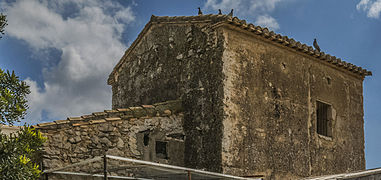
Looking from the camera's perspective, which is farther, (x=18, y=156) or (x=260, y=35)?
(x=260, y=35)

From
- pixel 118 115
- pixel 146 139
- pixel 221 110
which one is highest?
pixel 221 110

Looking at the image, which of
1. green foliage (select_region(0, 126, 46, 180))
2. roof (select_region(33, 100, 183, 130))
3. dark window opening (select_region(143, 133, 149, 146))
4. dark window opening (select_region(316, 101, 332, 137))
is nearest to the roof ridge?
dark window opening (select_region(316, 101, 332, 137))

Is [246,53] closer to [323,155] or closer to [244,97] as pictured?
[244,97]

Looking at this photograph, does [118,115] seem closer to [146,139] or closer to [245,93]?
[146,139]

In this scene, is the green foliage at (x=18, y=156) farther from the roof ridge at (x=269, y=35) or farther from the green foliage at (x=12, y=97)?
the roof ridge at (x=269, y=35)

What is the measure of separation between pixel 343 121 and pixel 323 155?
1.58 meters

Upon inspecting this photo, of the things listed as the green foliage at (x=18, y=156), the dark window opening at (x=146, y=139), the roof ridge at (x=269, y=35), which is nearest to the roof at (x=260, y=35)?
the roof ridge at (x=269, y=35)

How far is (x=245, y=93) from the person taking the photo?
8789mm

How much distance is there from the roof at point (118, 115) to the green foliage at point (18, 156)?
6.21ft

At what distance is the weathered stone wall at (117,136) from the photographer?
23.8ft

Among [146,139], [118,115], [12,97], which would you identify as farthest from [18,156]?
[146,139]

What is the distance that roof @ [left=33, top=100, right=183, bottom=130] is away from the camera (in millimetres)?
7385

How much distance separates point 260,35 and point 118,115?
3.63 meters

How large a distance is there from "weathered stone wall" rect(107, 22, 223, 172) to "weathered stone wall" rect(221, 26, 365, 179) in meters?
0.27
